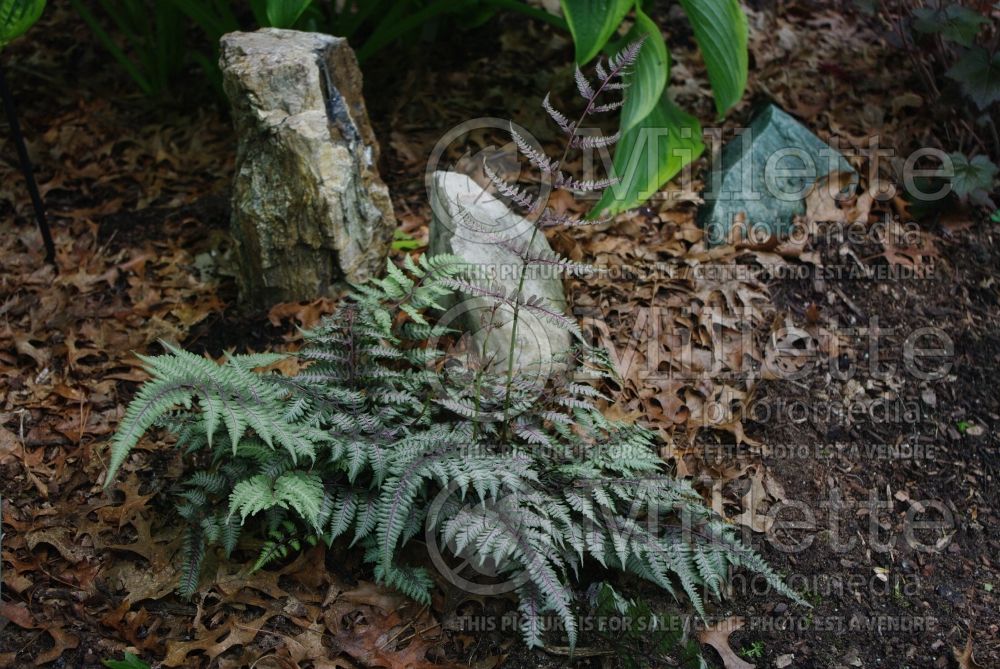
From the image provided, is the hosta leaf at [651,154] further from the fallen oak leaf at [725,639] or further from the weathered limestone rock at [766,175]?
the fallen oak leaf at [725,639]

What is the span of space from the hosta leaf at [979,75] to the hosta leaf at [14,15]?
337 cm

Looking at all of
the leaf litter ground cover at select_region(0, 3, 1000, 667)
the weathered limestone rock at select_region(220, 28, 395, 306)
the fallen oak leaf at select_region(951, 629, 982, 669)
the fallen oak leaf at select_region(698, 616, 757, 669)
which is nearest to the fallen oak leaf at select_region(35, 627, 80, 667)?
the leaf litter ground cover at select_region(0, 3, 1000, 667)

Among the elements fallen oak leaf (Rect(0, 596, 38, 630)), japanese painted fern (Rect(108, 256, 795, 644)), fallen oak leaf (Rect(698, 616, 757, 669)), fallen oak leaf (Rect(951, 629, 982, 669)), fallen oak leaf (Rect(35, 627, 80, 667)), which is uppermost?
japanese painted fern (Rect(108, 256, 795, 644))

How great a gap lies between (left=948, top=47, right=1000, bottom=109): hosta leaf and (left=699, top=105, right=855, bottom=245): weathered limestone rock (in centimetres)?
51

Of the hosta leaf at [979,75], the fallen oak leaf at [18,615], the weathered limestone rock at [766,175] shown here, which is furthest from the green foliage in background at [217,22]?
the fallen oak leaf at [18,615]

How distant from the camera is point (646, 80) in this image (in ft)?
10.4

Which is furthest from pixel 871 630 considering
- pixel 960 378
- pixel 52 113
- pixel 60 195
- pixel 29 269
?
pixel 52 113

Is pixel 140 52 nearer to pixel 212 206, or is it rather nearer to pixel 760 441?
pixel 212 206

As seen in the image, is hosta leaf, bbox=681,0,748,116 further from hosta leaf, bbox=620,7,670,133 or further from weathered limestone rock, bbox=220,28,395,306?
weathered limestone rock, bbox=220,28,395,306

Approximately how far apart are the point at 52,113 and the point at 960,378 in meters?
4.01

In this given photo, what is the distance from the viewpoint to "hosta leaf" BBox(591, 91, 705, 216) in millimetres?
3217

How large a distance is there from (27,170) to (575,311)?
78.0 inches

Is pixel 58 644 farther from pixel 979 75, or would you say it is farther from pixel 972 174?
pixel 979 75

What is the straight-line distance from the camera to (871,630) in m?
2.42
